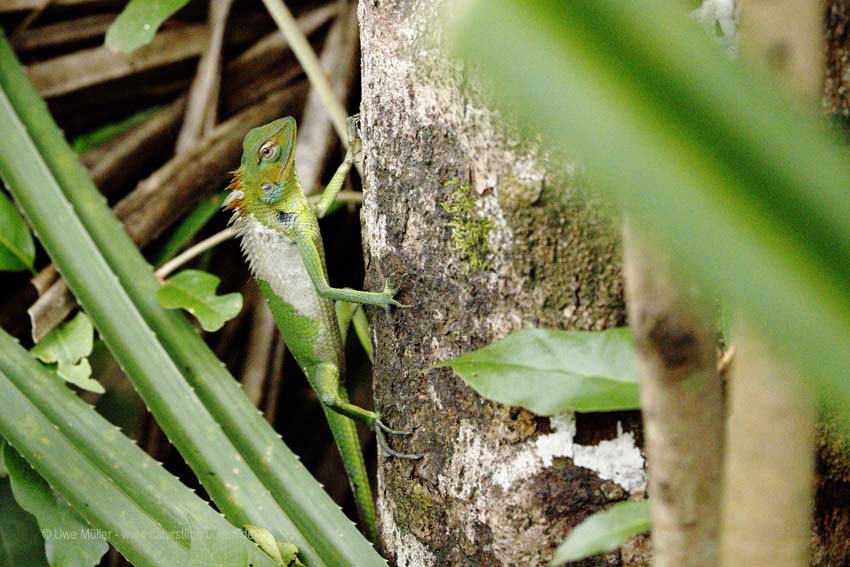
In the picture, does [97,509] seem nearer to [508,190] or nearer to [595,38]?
[508,190]

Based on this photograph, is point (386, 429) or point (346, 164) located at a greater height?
point (346, 164)

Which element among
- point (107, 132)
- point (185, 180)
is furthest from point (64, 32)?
point (185, 180)

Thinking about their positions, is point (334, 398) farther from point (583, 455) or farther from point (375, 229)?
point (583, 455)

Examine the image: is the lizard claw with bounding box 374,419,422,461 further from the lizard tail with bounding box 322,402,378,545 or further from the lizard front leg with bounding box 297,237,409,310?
the lizard tail with bounding box 322,402,378,545

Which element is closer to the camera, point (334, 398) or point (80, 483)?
point (80, 483)

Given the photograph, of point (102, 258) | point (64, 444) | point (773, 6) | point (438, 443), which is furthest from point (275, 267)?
point (773, 6)
